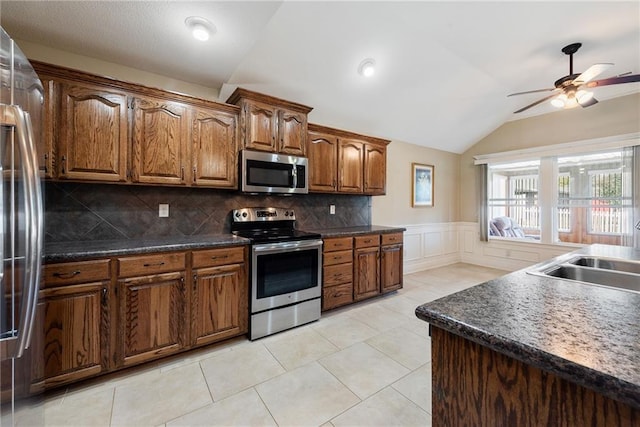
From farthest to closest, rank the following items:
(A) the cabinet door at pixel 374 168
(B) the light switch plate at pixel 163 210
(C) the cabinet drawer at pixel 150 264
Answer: (A) the cabinet door at pixel 374 168, (B) the light switch plate at pixel 163 210, (C) the cabinet drawer at pixel 150 264

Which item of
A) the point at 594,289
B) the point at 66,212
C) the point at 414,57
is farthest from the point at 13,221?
the point at 414,57

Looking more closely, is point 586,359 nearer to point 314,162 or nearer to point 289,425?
point 289,425

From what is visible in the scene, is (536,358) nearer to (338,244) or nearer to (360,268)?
(338,244)

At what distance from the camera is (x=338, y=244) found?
10.1 ft

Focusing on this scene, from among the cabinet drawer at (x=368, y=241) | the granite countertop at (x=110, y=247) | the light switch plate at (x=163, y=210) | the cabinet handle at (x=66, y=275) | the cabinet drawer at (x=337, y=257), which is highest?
the light switch plate at (x=163, y=210)

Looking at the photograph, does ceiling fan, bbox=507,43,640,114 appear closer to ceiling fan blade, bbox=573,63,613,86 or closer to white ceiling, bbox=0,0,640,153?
ceiling fan blade, bbox=573,63,613,86

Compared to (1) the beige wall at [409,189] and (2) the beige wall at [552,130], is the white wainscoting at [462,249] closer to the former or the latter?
(1) the beige wall at [409,189]

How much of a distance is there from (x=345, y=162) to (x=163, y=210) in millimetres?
2147

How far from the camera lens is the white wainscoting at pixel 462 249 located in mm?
4746

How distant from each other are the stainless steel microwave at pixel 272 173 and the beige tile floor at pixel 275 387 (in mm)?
1457

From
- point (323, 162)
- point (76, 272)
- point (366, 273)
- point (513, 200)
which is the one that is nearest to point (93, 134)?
point (76, 272)

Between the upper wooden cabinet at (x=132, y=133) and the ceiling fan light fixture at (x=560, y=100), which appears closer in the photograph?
the upper wooden cabinet at (x=132, y=133)

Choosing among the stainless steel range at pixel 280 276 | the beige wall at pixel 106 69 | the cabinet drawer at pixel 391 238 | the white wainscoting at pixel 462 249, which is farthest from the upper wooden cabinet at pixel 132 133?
the white wainscoting at pixel 462 249

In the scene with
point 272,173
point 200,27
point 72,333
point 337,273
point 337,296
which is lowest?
point 337,296
